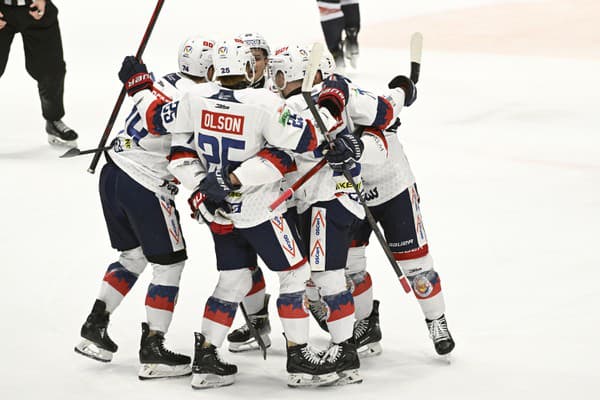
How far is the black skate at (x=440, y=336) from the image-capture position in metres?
4.05

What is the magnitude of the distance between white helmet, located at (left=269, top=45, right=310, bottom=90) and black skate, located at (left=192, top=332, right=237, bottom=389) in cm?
93

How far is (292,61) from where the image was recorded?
3799mm

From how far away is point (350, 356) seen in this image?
3836 millimetres

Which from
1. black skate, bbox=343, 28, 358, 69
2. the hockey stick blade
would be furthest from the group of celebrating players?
black skate, bbox=343, 28, 358, 69

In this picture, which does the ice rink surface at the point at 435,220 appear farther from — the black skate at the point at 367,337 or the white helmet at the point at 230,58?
the white helmet at the point at 230,58

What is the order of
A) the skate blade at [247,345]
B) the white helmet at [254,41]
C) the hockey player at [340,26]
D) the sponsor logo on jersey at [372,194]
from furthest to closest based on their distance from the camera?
the hockey player at [340,26], the skate blade at [247,345], the sponsor logo on jersey at [372,194], the white helmet at [254,41]

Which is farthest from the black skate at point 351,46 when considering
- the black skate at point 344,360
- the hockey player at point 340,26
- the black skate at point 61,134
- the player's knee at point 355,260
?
the black skate at point 344,360

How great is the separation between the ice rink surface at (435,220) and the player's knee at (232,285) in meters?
0.32

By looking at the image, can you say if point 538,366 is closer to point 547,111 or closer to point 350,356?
point 350,356

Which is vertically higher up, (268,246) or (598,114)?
(268,246)

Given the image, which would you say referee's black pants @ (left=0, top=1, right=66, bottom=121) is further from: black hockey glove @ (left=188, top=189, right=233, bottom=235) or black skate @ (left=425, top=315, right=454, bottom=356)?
black skate @ (left=425, top=315, right=454, bottom=356)

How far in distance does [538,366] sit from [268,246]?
107cm

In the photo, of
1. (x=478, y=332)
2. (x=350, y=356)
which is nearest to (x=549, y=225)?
(x=478, y=332)

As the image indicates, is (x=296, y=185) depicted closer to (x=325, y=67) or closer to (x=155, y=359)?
(x=325, y=67)
